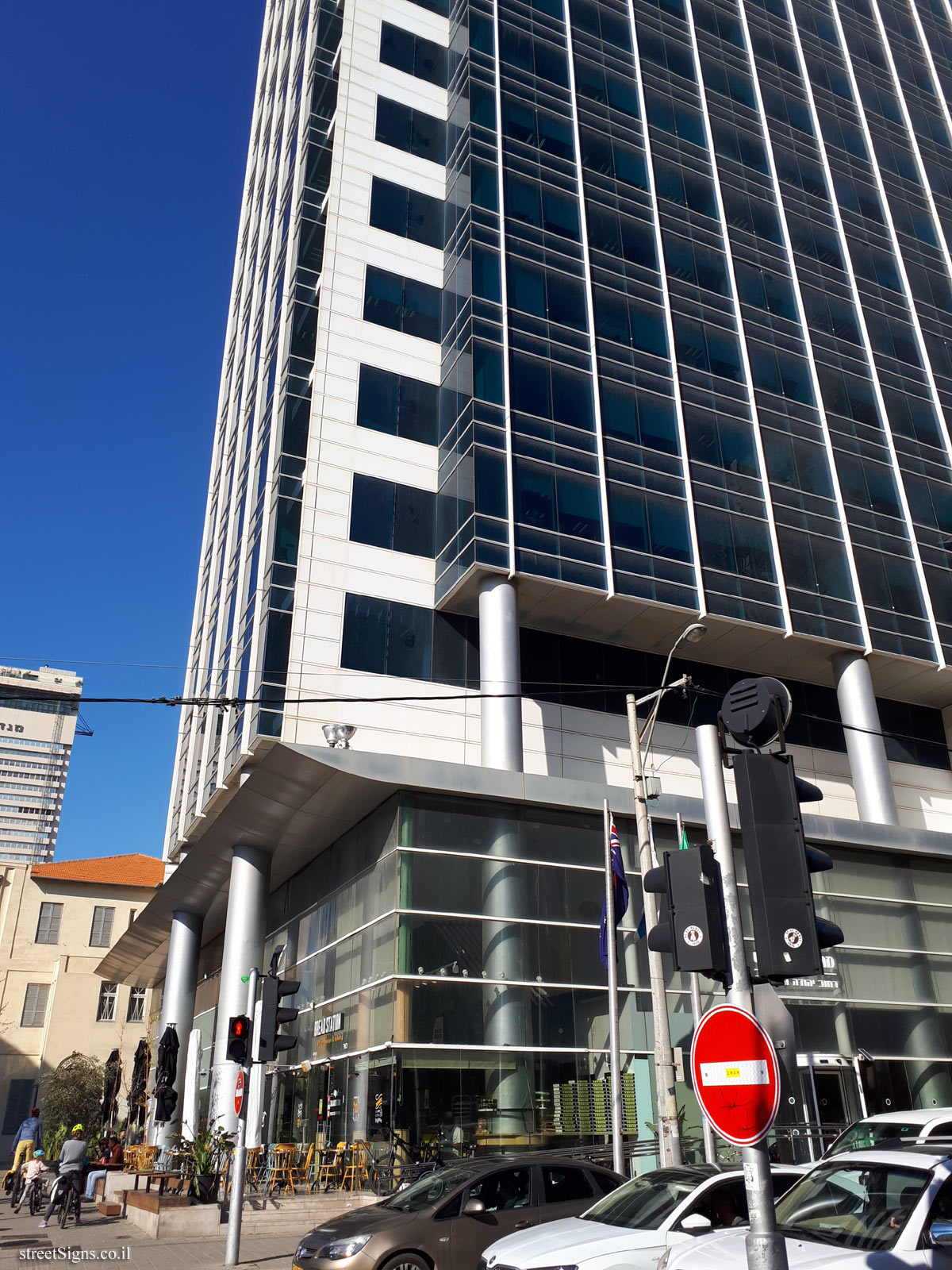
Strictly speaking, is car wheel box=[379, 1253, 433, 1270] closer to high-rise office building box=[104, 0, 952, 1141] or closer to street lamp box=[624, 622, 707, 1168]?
street lamp box=[624, 622, 707, 1168]

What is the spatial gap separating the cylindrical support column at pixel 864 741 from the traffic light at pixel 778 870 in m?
24.8

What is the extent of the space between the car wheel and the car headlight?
34 cm

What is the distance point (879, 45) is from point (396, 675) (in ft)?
135

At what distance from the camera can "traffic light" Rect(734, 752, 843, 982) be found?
523 centimetres

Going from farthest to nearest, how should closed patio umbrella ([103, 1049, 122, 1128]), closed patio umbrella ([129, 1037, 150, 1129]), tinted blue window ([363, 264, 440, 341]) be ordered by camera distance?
1. closed patio umbrella ([103, 1049, 122, 1128])
2. closed patio umbrella ([129, 1037, 150, 1129])
3. tinted blue window ([363, 264, 440, 341])

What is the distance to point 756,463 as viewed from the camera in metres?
32.1

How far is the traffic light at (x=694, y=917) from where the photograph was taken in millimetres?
5527

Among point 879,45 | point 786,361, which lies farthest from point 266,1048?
point 879,45

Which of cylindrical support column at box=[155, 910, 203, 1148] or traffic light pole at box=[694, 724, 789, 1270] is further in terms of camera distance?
cylindrical support column at box=[155, 910, 203, 1148]

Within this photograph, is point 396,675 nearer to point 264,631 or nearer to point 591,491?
point 264,631

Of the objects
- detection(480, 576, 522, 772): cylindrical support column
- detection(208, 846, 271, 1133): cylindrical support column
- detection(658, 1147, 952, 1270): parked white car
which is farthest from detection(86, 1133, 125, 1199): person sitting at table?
detection(658, 1147, 952, 1270): parked white car

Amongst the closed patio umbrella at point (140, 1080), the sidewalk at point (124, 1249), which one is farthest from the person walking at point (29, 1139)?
the closed patio umbrella at point (140, 1080)

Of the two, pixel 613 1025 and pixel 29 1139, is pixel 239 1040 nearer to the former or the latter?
pixel 613 1025

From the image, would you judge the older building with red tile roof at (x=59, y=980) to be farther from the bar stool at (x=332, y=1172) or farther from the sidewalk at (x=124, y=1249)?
the sidewalk at (x=124, y=1249)
